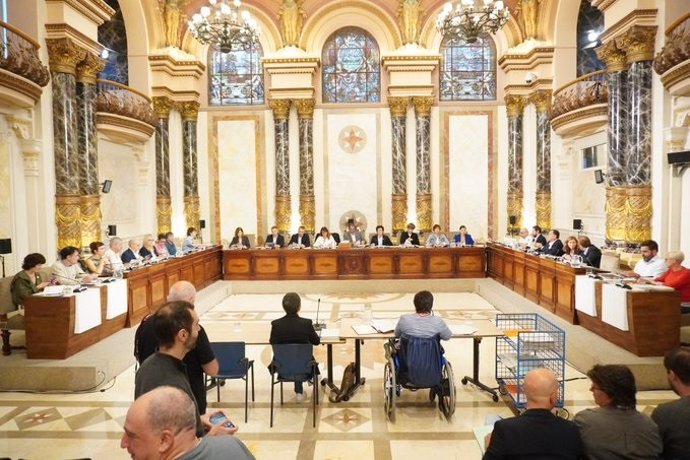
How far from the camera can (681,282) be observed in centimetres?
615

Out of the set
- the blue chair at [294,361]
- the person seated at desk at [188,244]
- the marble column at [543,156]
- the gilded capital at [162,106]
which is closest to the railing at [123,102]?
the gilded capital at [162,106]

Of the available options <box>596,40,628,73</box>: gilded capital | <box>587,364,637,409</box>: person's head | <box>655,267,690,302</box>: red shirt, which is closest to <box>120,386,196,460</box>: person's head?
<box>587,364,637,409</box>: person's head

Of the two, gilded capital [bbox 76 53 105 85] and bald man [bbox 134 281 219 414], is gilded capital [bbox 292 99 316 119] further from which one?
bald man [bbox 134 281 219 414]

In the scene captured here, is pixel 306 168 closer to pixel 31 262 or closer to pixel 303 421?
pixel 31 262

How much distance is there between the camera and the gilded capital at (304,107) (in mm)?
14688

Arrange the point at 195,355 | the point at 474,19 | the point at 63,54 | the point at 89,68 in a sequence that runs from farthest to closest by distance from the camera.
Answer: the point at 474,19
the point at 89,68
the point at 63,54
the point at 195,355

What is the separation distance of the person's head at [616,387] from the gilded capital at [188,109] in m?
14.2

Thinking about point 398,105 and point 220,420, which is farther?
point 398,105

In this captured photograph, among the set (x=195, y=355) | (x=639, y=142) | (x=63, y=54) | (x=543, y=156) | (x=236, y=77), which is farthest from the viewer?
(x=236, y=77)

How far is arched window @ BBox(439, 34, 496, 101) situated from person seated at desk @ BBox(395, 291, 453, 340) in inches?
460

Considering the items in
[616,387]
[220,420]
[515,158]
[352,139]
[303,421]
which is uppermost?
[352,139]

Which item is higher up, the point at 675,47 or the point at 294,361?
the point at 675,47

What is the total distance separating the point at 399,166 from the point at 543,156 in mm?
4010

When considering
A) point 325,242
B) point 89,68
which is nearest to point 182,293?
point 89,68
